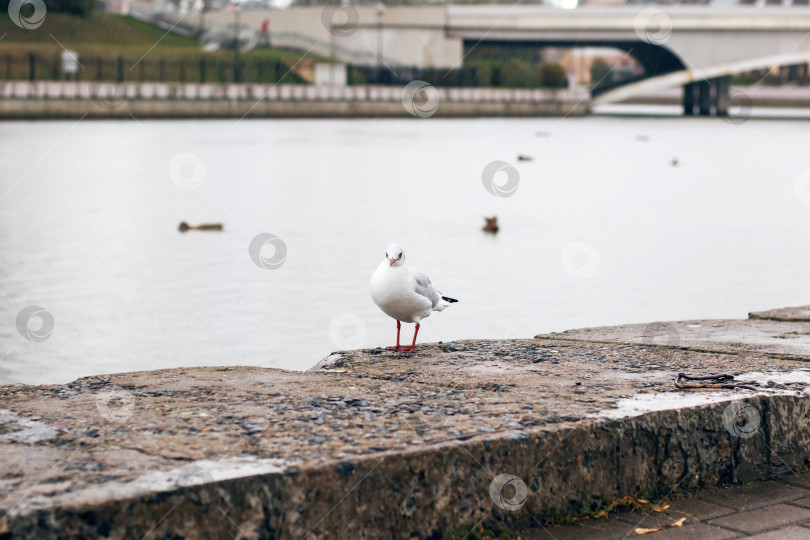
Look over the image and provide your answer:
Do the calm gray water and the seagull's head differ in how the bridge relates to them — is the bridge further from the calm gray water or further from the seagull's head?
the seagull's head

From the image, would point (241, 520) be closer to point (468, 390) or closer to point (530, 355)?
point (468, 390)

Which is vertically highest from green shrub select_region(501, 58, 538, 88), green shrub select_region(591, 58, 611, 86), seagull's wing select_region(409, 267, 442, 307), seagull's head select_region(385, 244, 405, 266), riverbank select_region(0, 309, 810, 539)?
green shrub select_region(591, 58, 611, 86)

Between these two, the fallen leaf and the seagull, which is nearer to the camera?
the fallen leaf

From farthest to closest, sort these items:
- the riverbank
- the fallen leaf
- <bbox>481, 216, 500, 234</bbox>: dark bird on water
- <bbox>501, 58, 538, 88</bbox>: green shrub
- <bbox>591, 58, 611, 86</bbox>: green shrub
→ <bbox>591, 58, 611, 86</bbox>: green shrub, <bbox>501, 58, 538, 88</bbox>: green shrub, <bbox>481, 216, 500, 234</bbox>: dark bird on water, the fallen leaf, the riverbank

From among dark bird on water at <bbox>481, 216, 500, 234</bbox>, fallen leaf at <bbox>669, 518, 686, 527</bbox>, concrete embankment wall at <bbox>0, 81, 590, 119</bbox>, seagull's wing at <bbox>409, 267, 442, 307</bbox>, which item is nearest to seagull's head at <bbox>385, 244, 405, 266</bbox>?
seagull's wing at <bbox>409, 267, 442, 307</bbox>

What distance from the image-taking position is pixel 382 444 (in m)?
3.58

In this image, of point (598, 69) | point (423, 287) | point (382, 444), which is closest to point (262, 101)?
point (598, 69)

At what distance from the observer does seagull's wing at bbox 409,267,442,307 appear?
6.15 meters

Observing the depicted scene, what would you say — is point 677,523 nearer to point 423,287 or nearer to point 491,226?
point 423,287

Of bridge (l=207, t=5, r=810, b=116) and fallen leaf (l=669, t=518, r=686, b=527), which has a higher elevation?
bridge (l=207, t=5, r=810, b=116)

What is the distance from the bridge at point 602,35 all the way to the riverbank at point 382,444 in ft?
251

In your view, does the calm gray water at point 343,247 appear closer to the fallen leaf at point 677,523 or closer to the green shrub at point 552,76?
the fallen leaf at point 677,523

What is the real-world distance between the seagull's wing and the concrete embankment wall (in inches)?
2181

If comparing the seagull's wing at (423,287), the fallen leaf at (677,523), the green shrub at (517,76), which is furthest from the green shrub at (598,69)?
the fallen leaf at (677,523)
